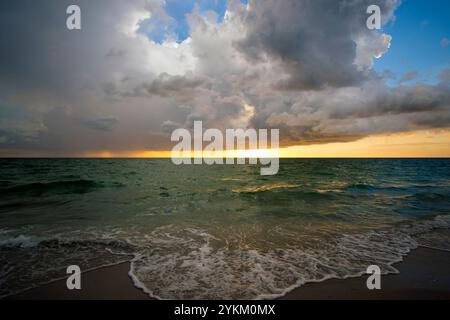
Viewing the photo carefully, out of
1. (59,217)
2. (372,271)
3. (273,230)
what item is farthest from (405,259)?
(59,217)

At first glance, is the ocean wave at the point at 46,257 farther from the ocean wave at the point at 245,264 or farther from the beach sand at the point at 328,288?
the ocean wave at the point at 245,264

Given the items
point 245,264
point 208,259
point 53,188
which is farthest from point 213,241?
point 53,188

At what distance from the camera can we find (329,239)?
8.19 m

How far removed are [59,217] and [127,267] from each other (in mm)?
7602

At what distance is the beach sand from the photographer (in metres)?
4.59

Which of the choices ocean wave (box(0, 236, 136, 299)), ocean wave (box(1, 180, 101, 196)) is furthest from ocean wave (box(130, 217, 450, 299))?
ocean wave (box(1, 180, 101, 196))

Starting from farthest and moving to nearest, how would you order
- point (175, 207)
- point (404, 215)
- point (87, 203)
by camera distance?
1. point (87, 203)
2. point (175, 207)
3. point (404, 215)

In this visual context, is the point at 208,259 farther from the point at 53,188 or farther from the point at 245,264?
the point at 53,188

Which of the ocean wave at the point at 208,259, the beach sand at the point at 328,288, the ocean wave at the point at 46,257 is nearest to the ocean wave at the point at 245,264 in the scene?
the ocean wave at the point at 208,259

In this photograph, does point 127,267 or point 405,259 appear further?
point 405,259

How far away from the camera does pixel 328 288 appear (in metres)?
4.90

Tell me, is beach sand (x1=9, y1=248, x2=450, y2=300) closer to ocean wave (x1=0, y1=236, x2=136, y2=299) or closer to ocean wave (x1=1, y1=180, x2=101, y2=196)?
ocean wave (x1=0, y1=236, x2=136, y2=299)
